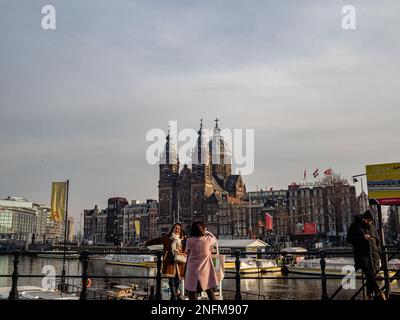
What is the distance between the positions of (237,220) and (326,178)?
136 ft

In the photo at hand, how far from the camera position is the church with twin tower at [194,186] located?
376ft

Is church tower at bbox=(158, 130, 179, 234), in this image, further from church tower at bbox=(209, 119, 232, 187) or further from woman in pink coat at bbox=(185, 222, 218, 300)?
woman in pink coat at bbox=(185, 222, 218, 300)

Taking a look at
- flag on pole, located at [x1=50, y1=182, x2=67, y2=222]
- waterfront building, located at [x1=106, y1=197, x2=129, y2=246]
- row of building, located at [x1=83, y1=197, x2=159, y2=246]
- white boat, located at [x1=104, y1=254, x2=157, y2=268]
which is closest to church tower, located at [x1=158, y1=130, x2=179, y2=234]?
row of building, located at [x1=83, y1=197, x2=159, y2=246]

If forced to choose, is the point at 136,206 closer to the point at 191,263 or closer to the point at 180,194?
the point at 180,194

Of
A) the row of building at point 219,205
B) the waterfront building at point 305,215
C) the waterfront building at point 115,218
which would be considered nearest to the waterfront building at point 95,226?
the waterfront building at point 115,218

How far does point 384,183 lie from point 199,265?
6756mm

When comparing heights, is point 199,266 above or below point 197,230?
below

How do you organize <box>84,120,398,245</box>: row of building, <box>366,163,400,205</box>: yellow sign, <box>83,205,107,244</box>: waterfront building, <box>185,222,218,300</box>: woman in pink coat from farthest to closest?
<box>83,205,107,244</box>: waterfront building
<box>84,120,398,245</box>: row of building
<box>366,163,400,205</box>: yellow sign
<box>185,222,218,300</box>: woman in pink coat

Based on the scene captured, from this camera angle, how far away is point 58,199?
25156mm

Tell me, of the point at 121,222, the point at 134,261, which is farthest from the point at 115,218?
the point at 134,261

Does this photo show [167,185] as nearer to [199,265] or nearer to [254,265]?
[254,265]

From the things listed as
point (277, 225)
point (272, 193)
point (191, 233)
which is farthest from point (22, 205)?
point (191, 233)

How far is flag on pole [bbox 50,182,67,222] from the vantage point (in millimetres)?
24875

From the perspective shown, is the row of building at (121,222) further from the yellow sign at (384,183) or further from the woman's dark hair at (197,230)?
the woman's dark hair at (197,230)
